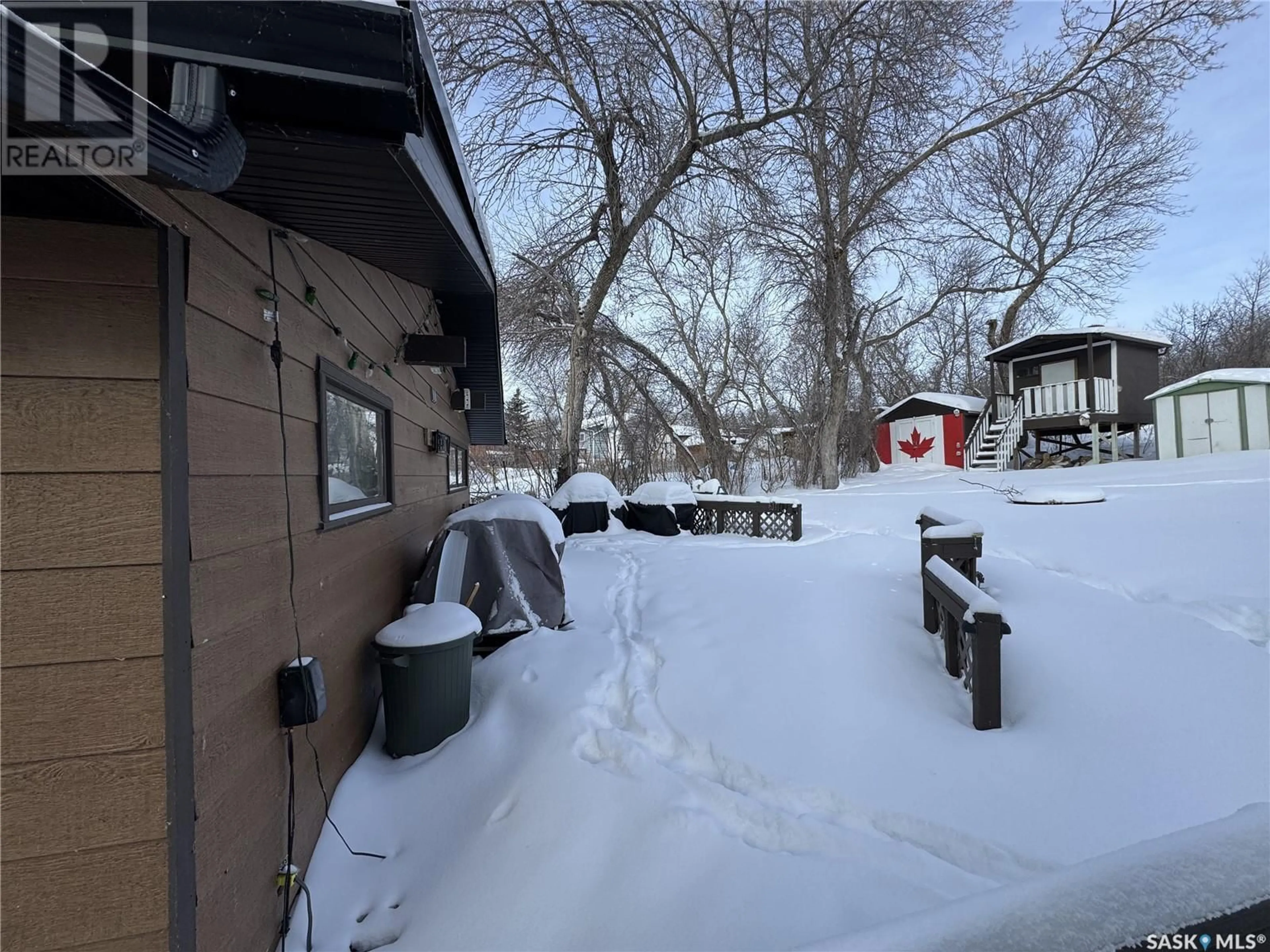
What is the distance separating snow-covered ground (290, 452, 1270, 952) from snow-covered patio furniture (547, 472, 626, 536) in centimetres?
540

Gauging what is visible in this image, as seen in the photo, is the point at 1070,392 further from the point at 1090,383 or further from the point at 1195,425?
the point at 1195,425

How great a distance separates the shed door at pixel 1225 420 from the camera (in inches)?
500

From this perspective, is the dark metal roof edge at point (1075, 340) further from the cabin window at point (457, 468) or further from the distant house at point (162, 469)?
the distant house at point (162, 469)

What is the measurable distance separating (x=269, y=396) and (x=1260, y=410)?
18.1m

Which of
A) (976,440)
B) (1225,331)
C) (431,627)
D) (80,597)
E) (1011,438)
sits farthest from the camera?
(1225,331)

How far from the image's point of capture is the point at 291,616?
2.16m

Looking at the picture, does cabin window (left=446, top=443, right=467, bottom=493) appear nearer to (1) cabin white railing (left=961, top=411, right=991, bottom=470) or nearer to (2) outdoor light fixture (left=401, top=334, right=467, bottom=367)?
(2) outdoor light fixture (left=401, top=334, right=467, bottom=367)

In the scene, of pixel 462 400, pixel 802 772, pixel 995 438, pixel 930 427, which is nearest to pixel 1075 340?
pixel 995 438

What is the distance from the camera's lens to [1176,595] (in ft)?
13.0

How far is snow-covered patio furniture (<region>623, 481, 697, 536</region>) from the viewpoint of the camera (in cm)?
999

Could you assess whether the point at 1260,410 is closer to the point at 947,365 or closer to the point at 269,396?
the point at 947,365

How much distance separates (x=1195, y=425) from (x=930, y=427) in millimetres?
6606

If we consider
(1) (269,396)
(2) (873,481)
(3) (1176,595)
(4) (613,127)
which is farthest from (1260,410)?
(1) (269,396)

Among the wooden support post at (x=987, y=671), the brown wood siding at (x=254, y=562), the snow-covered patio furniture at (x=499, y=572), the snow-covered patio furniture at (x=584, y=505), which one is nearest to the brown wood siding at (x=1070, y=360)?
the snow-covered patio furniture at (x=584, y=505)
